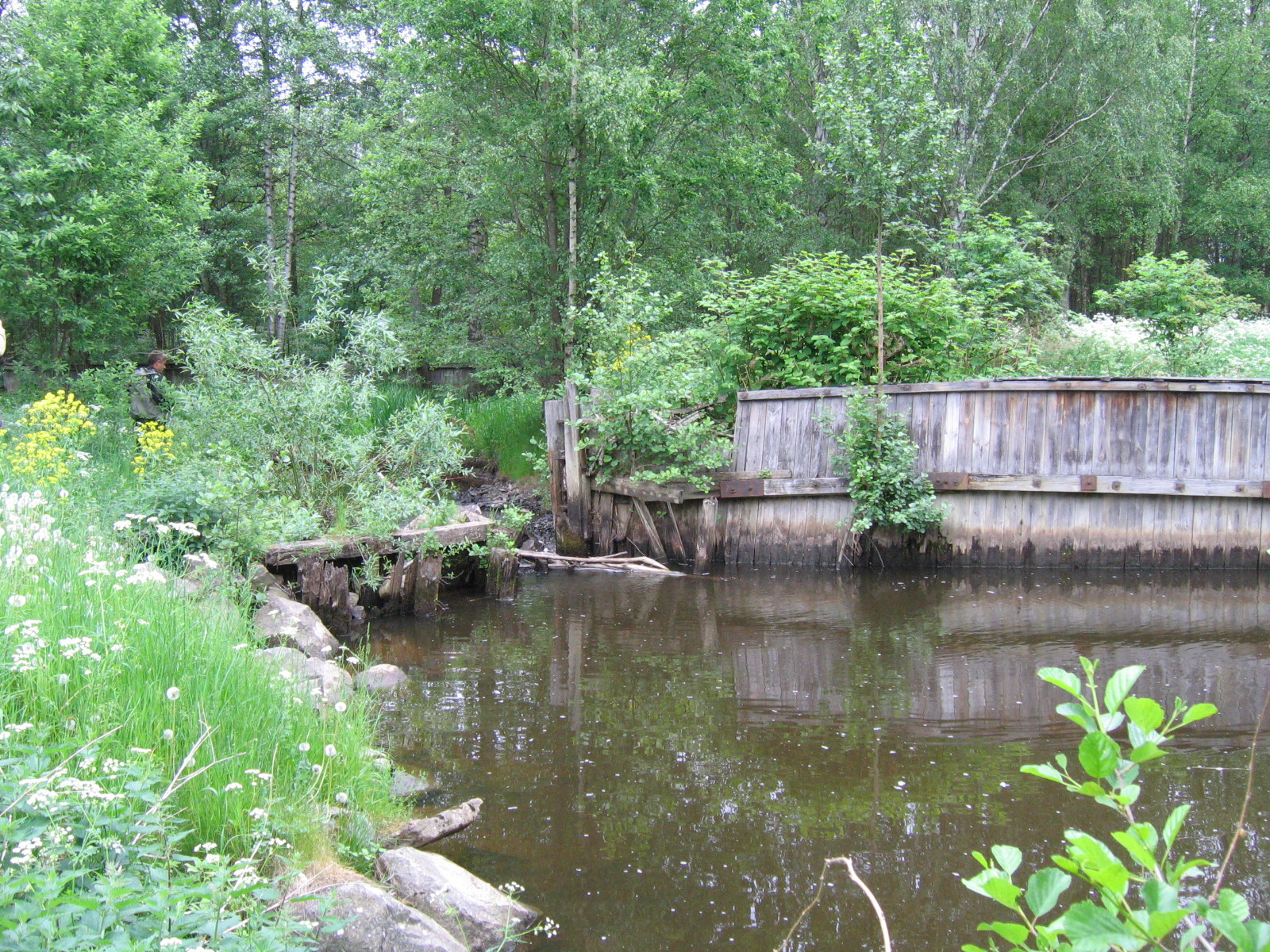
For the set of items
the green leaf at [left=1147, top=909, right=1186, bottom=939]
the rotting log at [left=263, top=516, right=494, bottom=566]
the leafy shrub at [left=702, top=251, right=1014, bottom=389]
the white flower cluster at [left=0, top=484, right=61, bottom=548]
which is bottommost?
the rotting log at [left=263, top=516, right=494, bottom=566]

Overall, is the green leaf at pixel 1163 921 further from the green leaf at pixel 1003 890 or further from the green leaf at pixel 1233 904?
the green leaf at pixel 1003 890

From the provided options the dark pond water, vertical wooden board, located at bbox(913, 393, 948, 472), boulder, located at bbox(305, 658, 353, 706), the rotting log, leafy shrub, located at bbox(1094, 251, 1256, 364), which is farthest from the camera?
leafy shrub, located at bbox(1094, 251, 1256, 364)

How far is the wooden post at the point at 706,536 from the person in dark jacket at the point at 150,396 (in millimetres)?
6337

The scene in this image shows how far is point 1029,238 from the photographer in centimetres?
1387

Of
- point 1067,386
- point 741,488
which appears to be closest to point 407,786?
point 741,488

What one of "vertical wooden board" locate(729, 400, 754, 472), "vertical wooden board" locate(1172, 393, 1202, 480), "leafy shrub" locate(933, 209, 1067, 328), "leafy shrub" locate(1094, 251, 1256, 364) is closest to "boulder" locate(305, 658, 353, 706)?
"vertical wooden board" locate(729, 400, 754, 472)

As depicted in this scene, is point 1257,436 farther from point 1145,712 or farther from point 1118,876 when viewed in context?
point 1118,876

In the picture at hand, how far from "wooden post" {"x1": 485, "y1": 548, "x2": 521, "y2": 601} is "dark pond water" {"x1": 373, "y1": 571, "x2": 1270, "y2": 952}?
27 cm

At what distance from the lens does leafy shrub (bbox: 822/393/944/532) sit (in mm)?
10102

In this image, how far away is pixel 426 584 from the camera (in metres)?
8.81

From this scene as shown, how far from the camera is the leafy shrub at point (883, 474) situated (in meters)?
10.1

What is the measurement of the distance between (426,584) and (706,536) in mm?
3217

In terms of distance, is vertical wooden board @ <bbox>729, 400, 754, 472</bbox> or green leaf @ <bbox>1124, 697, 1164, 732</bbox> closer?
green leaf @ <bbox>1124, 697, 1164, 732</bbox>

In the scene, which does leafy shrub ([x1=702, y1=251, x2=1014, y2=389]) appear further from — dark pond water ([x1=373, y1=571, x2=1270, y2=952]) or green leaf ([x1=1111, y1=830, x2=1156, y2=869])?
green leaf ([x1=1111, y1=830, x2=1156, y2=869])
